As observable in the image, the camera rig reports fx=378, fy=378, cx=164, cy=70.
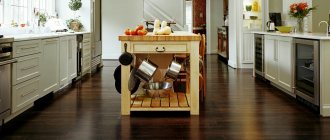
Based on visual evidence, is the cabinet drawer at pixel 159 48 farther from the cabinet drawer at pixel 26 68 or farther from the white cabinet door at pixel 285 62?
the white cabinet door at pixel 285 62

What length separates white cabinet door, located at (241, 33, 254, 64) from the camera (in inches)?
336

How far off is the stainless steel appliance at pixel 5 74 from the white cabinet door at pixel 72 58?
2519mm

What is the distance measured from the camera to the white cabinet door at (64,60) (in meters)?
5.31

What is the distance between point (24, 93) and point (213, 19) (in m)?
9.99

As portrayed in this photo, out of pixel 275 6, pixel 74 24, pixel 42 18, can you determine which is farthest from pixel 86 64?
pixel 275 6

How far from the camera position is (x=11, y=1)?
5.25 m

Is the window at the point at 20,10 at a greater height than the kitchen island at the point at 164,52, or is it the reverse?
the window at the point at 20,10

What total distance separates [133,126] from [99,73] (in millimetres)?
4536

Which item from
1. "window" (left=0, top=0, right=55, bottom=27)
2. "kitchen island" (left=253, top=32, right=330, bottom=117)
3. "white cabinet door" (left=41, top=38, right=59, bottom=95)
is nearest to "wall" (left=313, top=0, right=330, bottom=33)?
"kitchen island" (left=253, top=32, right=330, bottom=117)

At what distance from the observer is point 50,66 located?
186 inches

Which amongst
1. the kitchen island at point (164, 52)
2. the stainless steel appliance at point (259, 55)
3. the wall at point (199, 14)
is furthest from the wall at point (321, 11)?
the wall at point (199, 14)

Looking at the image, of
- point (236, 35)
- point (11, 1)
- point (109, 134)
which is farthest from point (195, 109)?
point (236, 35)

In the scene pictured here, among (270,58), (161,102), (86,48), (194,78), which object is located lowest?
(161,102)

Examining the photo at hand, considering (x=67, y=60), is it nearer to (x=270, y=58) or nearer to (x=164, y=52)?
(x=164, y=52)
